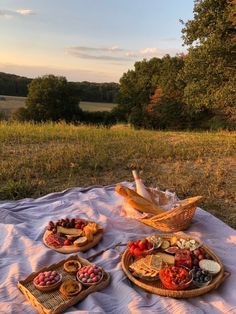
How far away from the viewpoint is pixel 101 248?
12.4 ft

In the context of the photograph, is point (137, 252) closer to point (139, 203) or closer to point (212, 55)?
point (139, 203)

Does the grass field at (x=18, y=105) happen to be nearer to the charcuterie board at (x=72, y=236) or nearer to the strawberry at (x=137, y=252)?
the charcuterie board at (x=72, y=236)

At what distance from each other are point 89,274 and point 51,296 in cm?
Answer: 35

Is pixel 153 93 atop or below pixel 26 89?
atop

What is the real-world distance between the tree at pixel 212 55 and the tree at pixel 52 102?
24932mm

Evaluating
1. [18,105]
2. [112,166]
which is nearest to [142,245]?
[112,166]

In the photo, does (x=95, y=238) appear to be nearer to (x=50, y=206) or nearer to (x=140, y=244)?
(x=140, y=244)

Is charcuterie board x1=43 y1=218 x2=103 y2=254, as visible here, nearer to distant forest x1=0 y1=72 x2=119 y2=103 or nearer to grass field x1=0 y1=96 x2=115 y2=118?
grass field x1=0 y1=96 x2=115 y2=118

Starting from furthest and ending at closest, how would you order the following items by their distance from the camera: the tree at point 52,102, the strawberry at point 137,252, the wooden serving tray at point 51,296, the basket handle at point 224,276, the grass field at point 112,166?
the tree at point 52,102 → the grass field at point 112,166 → the strawberry at point 137,252 → the basket handle at point 224,276 → the wooden serving tray at point 51,296

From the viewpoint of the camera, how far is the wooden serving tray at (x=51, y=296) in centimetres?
274

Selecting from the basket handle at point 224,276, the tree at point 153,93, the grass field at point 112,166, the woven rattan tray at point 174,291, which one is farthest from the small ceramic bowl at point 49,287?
the tree at point 153,93

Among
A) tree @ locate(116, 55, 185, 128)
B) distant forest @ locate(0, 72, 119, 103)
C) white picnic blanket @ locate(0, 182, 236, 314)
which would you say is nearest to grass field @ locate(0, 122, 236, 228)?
white picnic blanket @ locate(0, 182, 236, 314)

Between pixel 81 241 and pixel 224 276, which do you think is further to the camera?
pixel 81 241

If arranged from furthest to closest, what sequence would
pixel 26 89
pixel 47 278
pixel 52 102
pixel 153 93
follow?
pixel 26 89, pixel 52 102, pixel 153 93, pixel 47 278
